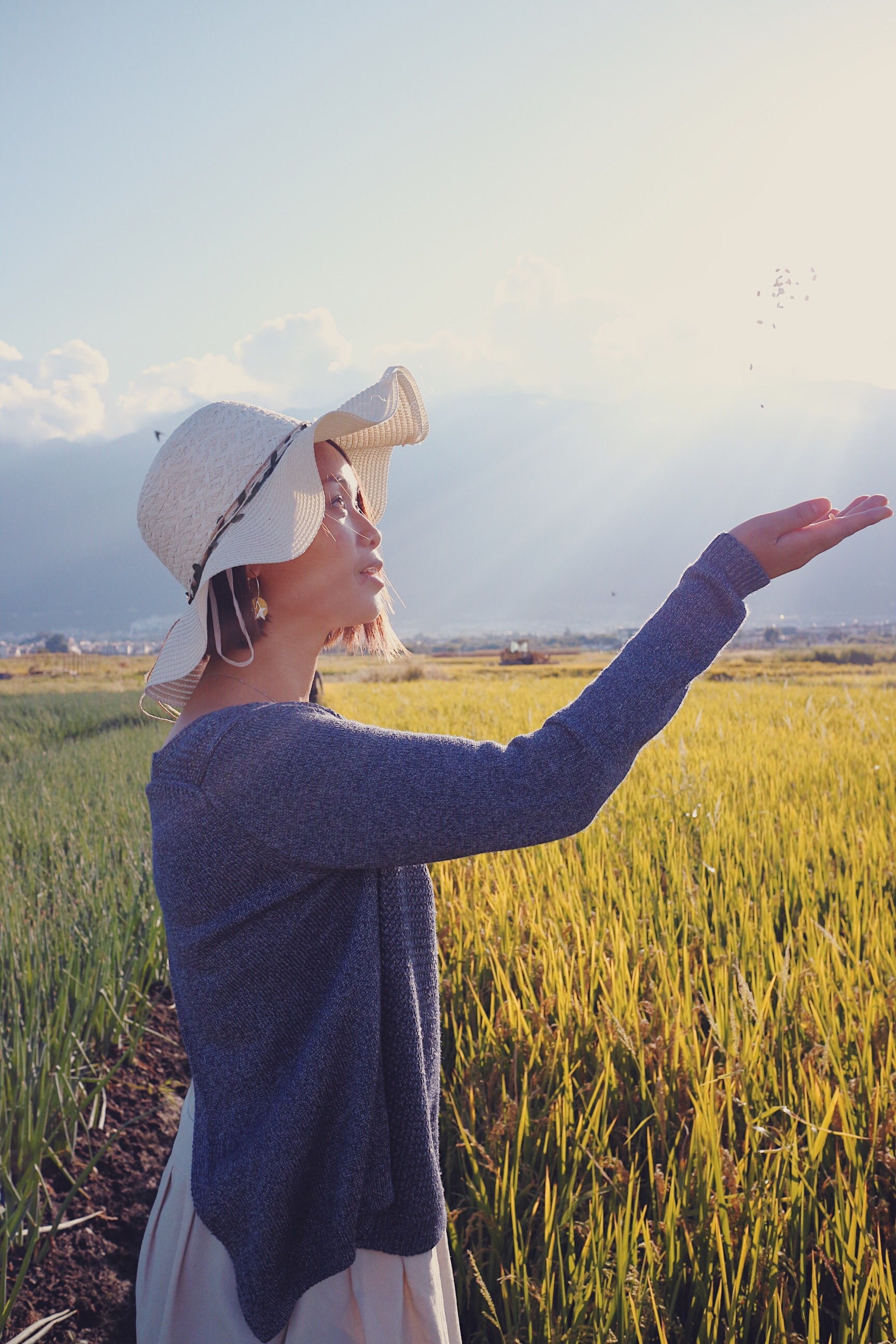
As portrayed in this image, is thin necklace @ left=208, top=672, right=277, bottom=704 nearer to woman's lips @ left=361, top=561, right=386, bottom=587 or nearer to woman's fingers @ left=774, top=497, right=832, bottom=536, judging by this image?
woman's lips @ left=361, top=561, right=386, bottom=587

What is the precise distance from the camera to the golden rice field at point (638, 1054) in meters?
1.30

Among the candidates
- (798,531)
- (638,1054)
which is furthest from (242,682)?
(638,1054)

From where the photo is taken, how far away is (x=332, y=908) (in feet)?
3.24

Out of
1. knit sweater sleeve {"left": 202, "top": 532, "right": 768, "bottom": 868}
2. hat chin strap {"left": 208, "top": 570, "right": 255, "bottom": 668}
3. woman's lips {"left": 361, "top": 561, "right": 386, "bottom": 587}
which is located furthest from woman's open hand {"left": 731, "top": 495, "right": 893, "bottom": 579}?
hat chin strap {"left": 208, "top": 570, "right": 255, "bottom": 668}

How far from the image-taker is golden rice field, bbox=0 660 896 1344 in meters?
1.30

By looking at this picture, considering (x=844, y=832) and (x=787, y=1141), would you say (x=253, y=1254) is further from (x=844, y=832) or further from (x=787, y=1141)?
(x=844, y=832)

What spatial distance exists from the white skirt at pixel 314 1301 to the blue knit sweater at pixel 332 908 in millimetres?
39

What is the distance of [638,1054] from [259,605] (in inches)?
52.0

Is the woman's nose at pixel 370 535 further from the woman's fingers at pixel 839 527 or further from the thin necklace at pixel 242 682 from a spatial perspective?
the woman's fingers at pixel 839 527

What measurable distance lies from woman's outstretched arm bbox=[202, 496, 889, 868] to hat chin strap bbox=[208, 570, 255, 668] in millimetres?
147

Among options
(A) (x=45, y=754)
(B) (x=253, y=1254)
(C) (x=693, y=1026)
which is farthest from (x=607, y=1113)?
(A) (x=45, y=754)

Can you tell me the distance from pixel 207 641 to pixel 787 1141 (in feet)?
4.38

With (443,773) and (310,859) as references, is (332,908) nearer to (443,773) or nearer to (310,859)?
(310,859)

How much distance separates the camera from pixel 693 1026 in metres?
1.88
